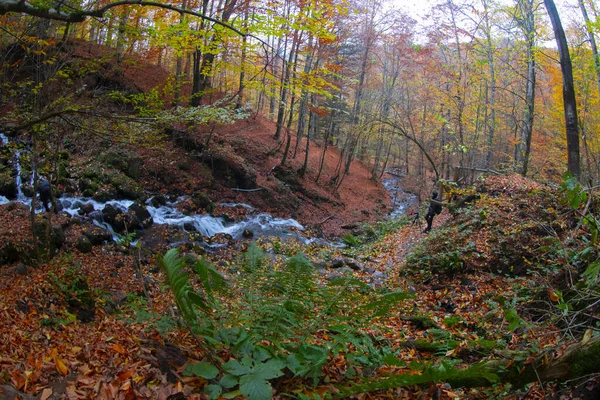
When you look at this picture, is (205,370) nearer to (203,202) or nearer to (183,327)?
(183,327)

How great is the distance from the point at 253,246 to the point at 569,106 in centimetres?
774

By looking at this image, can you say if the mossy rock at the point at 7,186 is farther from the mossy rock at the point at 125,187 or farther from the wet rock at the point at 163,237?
the wet rock at the point at 163,237

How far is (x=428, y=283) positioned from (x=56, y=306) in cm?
705

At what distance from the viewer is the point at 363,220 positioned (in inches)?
826

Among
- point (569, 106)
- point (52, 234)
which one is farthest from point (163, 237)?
point (569, 106)

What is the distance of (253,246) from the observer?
3.54 meters

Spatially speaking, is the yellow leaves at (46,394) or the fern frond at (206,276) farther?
the fern frond at (206,276)

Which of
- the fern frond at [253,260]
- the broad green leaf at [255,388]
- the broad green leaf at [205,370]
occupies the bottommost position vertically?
the broad green leaf at [205,370]

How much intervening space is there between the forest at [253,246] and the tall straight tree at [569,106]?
0.12 ft

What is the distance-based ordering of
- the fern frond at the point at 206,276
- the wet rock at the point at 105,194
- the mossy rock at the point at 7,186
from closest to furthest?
the fern frond at the point at 206,276 < the mossy rock at the point at 7,186 < the wet rock at the point at 105,194

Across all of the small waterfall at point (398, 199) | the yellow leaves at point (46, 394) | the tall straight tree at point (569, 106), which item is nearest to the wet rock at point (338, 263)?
the tall straight tree at point (569, 106)

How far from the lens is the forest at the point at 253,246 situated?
8.70 feet

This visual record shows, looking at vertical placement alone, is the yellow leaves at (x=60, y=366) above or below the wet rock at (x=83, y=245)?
above

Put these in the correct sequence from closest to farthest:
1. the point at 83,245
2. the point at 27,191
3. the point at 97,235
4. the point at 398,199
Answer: the point at 83,245 → the point at 97,235 → the point at 27,191 → the point at 398,199
